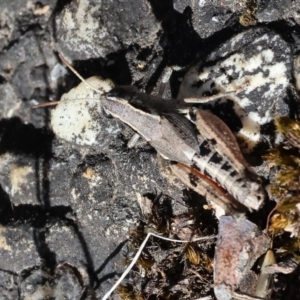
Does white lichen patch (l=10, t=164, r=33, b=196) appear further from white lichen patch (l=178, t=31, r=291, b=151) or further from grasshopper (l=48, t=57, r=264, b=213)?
white lichen patch (l=178, t=31, r=291, b=151)

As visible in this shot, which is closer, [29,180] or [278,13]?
[278,13]

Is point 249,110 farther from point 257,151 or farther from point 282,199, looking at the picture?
point 282,199

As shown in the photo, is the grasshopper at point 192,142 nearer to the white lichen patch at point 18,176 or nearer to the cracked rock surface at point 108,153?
the cracked rock surface at point 108,153

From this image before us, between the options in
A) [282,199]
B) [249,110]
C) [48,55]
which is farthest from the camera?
[48,55]

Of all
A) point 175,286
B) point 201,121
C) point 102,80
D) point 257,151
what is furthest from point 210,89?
point 175,286

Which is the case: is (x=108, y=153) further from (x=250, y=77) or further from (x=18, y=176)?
(x=250, y=77)

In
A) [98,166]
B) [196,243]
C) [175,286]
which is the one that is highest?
[98,166]

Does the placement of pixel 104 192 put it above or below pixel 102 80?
below

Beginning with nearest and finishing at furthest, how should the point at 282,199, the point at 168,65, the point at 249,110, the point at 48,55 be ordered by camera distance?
1. the point at 282,199
2. the point at 249,110
3. the point at 168,65
4. the point at 48,55

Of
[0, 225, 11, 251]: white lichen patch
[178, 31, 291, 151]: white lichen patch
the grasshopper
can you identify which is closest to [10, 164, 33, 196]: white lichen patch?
[0, 225, 11, 251]: white lichen patch
